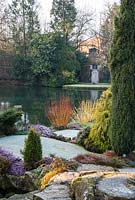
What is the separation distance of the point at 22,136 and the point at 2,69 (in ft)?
80.0

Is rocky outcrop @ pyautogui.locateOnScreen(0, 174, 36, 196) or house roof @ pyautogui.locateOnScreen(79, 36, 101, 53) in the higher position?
house roof @ pyautogui.locateOnScreen(79, 36, 101, 53)

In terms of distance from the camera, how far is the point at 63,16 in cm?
3431

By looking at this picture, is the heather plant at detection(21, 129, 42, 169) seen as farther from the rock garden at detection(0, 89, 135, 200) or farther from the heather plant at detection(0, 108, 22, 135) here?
→ the heather plant at detection(0, 108, 22, 135)

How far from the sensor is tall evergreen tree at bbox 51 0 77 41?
3412 centimetres

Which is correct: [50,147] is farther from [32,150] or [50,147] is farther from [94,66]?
[94,66]

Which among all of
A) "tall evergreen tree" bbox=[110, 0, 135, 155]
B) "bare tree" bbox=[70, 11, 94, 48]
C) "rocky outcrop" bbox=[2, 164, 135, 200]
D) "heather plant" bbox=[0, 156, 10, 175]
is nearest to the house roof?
"bare tree" bbox=[70, 11, 94, 48]

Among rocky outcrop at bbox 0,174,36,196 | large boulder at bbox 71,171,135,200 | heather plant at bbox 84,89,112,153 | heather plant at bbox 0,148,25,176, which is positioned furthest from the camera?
heather plant at bbox 84,89,112,153

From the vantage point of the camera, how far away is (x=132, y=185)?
2.48m

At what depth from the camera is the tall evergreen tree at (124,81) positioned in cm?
617

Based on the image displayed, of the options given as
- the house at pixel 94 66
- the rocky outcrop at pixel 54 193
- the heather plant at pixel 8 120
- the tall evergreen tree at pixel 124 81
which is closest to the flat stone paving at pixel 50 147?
the heather plant at pixel 8 120

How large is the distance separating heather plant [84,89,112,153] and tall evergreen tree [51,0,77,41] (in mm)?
27391

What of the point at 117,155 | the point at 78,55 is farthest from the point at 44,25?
the point at 117,155

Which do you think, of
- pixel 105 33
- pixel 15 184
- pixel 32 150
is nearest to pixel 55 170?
pixel 15 184

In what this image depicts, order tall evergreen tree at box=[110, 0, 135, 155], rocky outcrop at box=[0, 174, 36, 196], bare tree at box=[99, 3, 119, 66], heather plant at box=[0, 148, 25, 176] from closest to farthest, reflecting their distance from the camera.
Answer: rocky outcrop at box=[0, 174, 36, 196]
heather plant at box=[0, 148, 25, 176]
tall evergreen tree at box=[110, 0, 135, 155]
bare tree at box=[99, 3, 119, 66]
